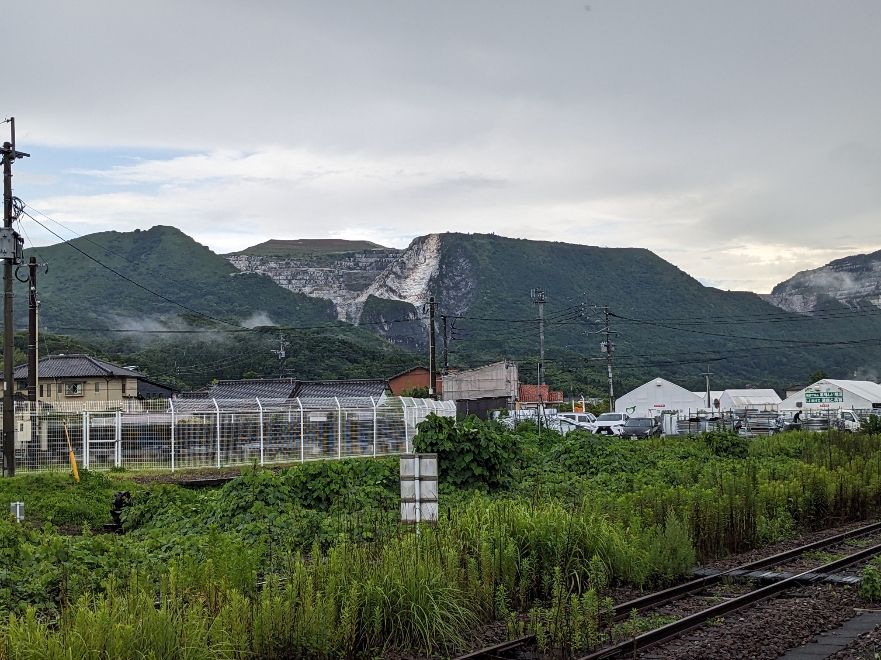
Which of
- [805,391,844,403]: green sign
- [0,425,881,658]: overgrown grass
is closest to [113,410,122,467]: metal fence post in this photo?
[0,425,881,658]: overgrown grass

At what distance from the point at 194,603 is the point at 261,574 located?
8.12 ft

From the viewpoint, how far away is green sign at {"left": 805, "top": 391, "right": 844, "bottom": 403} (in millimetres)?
71562

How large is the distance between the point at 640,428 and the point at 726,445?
16816 mm

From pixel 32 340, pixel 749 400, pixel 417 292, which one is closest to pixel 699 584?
pixel 32 340

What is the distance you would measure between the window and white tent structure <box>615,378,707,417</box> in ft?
140

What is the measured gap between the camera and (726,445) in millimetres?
27719

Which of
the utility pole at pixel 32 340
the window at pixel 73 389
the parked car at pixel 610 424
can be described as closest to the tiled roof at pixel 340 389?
the parked car at pixel 610 424

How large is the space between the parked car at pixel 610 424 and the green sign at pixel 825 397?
1198 inches

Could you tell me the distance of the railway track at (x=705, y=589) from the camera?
24.9 ft

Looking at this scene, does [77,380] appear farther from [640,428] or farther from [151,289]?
[151,289]

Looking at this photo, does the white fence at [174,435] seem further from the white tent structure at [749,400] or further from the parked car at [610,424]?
the white tent structure at [749,400]

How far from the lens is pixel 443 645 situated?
768 cm

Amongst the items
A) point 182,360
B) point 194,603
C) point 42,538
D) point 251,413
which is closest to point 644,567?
point 194,603

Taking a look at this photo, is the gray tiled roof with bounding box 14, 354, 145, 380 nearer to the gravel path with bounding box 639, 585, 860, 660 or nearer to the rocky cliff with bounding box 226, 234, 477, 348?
the gravel path with bounding box 639, 585, 860, 660
